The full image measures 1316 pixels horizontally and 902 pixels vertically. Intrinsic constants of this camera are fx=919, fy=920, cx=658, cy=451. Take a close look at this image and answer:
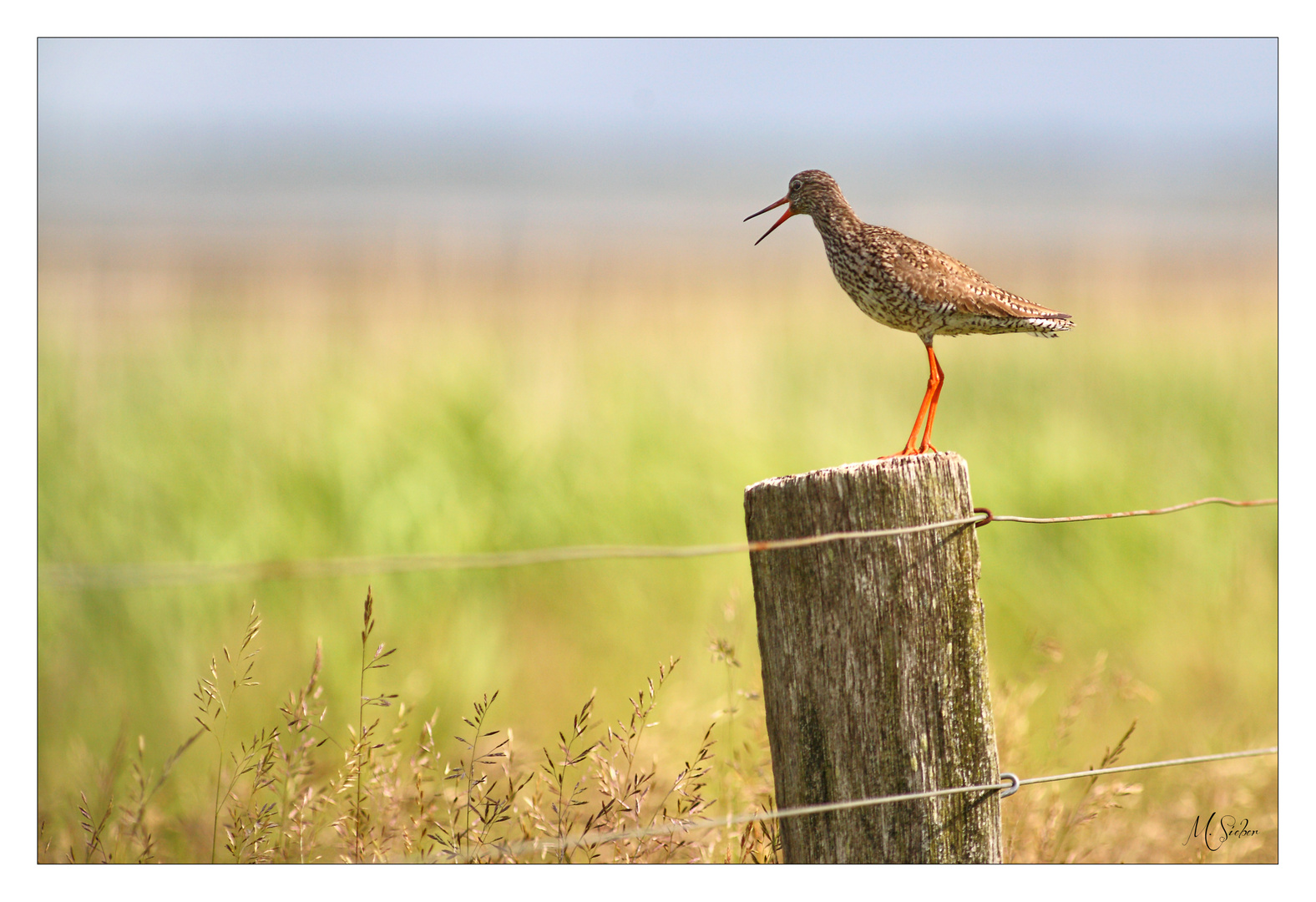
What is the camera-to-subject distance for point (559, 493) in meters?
4.83

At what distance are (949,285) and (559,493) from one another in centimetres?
288

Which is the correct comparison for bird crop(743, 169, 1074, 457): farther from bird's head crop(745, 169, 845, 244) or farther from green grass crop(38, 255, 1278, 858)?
green grass crop(38, 255, 1278, 858)

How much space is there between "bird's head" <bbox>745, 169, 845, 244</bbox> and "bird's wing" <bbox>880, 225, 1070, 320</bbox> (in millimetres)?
346

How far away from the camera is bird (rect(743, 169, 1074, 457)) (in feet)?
7.59

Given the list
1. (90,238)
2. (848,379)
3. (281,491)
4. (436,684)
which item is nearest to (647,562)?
(436,684)

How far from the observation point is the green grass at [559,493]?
3.80 metres

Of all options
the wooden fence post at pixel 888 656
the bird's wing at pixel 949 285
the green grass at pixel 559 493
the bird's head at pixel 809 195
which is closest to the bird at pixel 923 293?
the bird's wing at pixel 949 285

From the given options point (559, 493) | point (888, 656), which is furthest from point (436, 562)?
point (559, 493)

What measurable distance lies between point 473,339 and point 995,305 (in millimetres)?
4234

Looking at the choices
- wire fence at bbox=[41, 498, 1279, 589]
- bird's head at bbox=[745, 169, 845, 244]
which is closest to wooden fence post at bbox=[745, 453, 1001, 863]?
wire fence at bbox=[41, 498, 1279, 589]

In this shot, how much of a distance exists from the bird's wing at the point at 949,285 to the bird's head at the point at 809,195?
13.6 inches

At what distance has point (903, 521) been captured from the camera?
149 cm
